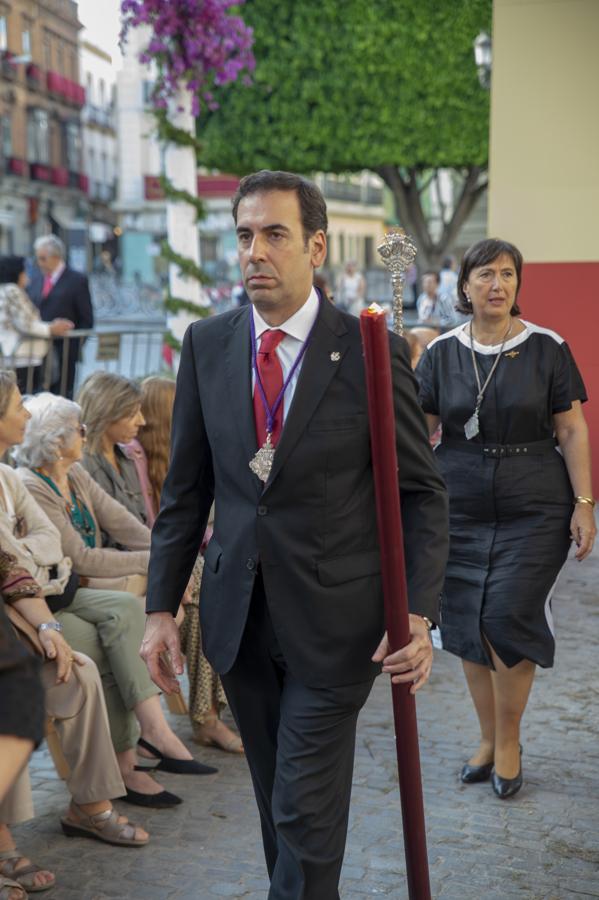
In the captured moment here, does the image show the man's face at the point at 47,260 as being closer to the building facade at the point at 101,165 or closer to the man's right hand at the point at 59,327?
the man's right hand at the point at 59,327

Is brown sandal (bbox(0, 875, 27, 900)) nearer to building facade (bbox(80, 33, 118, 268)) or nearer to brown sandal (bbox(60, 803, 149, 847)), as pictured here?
brown sandal (bbox(60, 803, 149, 847))

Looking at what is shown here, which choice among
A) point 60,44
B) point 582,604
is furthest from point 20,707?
point 60,44

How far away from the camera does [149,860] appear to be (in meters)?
4.37

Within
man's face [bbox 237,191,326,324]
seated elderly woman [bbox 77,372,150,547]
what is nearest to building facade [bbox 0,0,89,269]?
seated elderly woman [bbox 77,372,150,547]

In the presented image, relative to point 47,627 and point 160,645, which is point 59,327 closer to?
point 47,627

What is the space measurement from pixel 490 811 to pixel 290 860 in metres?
1.93

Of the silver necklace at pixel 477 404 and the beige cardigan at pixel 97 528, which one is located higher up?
the silver necklace at pixel 477 404

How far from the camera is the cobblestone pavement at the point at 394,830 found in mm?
4133

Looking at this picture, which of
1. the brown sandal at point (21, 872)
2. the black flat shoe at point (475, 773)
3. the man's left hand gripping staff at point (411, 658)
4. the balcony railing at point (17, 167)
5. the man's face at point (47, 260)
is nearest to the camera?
the man's left hand gripping staff at point (411, 658)

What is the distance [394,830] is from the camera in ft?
15.0

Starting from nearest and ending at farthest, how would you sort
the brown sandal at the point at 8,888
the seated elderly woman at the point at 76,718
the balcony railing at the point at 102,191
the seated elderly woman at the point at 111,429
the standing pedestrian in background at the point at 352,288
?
the brown sandal at the point at 8,888
the seated elderly woman at the point at 76,718
the seated elderly woman at the point at 111,429
the standing pedestrian in background at the point at 352,288
the balcony railing at the point at 102,191

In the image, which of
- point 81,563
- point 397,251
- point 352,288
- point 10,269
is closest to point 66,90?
point 352,288

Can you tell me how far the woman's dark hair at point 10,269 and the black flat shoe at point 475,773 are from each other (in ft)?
27.0

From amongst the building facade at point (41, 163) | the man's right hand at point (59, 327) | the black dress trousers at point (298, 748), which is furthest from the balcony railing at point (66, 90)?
the black dress trousers at point (298, 748)
